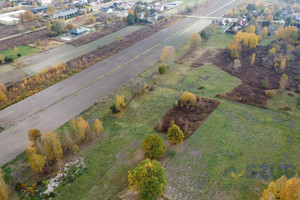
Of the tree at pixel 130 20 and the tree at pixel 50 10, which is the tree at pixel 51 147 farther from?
the tree at pixel 50 10

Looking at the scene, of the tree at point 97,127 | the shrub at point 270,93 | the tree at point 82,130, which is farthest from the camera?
the shrub at point 270,93

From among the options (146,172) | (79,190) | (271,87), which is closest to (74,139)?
(79,190)

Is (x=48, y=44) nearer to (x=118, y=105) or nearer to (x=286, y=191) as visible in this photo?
(x=118, y=105)

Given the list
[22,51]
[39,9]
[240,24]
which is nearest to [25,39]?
[22,51]

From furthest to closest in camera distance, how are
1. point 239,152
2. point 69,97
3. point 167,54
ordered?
point 167,54 < point 69,97 < point 239,152

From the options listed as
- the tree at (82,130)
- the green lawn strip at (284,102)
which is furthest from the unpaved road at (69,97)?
the green lawn strip at (284,102)

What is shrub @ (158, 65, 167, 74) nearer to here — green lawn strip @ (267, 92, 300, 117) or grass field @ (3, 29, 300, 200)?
grass field @ (3, 29, 300, 200)

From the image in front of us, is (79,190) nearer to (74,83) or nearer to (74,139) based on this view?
(74,139)
